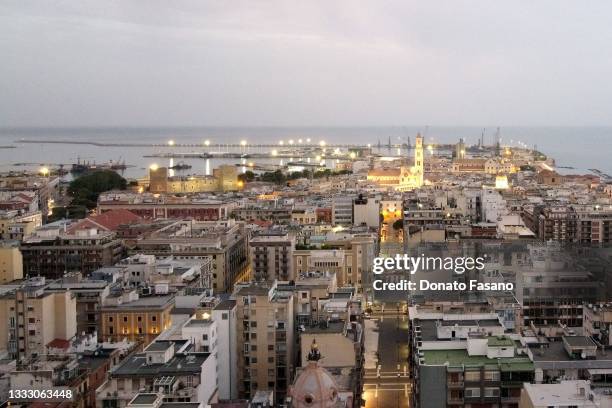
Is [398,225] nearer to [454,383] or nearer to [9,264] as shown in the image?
[9,264]

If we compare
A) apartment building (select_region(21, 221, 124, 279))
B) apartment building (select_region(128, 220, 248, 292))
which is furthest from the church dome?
apartment building (select_region(21, 221, 124, 279))

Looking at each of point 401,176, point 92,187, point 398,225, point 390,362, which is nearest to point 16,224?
point 398,225

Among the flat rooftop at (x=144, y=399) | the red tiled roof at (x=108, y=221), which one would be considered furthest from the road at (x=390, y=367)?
the red tiled roof at (x=108, y=221)

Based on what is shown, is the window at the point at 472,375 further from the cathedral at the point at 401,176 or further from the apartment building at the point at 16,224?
the cathedral at the point at 401,176

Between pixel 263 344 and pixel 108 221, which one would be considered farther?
pixel 108 221

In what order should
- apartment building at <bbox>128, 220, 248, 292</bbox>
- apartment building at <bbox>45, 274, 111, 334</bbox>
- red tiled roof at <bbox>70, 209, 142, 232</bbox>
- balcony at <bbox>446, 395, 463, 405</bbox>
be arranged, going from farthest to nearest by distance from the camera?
red tiled roof at <bbox>70, 209, 142, 232</bbox> → apartment building at <bbox>128, 220, 248, 292</bbox> → apartment building at <bbox>45, 274, 111, 334</bbox> → balcony at <bbox>446, 395, 463, 405</bbox>

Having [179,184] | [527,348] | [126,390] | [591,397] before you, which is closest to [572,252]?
[527,348]

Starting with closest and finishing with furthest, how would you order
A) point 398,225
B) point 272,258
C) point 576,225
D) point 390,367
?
point 390,367 < point 272,258 < point 576,225 < point 398,225

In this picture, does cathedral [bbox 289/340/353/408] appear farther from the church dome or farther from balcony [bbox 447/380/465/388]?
balcony [bbox 447/380/465/388]
